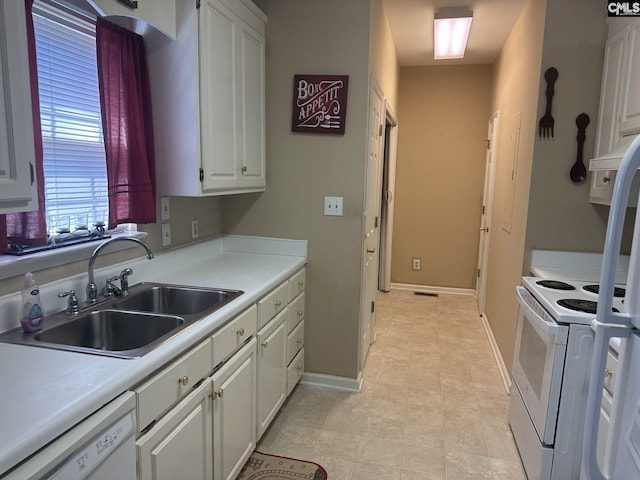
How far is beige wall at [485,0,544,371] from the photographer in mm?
2660

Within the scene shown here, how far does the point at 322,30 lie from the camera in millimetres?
2543

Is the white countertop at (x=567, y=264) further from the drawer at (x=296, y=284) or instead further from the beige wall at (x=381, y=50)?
the beige wall at (x=381, y=50)

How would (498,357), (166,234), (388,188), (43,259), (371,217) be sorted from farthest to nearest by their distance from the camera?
(388,188), (498,357), (371,217), (166,234), (43,259)

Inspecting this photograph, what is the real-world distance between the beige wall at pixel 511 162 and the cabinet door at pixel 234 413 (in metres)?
1.84

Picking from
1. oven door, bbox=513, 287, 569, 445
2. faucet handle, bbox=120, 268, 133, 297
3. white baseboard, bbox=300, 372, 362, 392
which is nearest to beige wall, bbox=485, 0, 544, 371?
oven door, bbox=513, 287, 569, 445

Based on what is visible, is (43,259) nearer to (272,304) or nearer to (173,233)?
(173,233)

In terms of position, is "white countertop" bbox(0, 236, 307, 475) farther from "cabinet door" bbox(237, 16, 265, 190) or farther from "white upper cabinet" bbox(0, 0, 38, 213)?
"cabinet door" bbox(237, 16, 265, 190)

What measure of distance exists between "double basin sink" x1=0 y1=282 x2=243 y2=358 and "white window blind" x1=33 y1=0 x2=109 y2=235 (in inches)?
14.7

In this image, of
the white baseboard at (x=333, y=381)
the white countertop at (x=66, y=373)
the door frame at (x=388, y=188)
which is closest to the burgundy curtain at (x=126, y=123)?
the white countertop at (x=66, y=373)

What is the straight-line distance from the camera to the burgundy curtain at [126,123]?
1.76m

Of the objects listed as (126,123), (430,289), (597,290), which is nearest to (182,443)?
(126,123)

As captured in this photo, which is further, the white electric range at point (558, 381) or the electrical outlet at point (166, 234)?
the electrical outlet at point (166, 234)

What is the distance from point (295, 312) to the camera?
258 cm

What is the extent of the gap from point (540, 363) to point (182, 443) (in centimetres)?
160
